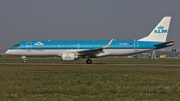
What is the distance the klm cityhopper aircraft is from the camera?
4053 cm

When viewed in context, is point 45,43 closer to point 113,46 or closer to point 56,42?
point 56,42

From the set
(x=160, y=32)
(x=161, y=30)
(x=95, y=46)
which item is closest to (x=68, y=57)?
(x=95, y=46)

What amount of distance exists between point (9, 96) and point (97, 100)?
3.03 meters

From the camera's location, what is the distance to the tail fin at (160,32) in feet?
137

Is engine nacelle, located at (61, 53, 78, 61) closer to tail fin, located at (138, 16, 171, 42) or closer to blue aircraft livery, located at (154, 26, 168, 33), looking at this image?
tail fin, located at (138, 16, 171, 42)

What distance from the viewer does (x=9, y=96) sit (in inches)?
418

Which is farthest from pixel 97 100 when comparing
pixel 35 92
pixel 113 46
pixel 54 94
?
pixel 113 46

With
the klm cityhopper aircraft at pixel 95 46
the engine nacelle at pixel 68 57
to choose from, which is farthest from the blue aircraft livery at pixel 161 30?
the engine nacelle at pixel 68 57

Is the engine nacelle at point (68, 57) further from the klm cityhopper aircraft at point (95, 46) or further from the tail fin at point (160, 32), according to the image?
the tail fin at point (160, 32)

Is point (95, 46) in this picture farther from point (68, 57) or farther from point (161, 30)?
point (161, 30)

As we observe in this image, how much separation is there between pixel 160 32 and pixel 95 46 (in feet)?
29.4

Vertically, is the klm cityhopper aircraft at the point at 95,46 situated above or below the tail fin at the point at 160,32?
below

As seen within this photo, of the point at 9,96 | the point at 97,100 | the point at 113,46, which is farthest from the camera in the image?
the point at 113,46

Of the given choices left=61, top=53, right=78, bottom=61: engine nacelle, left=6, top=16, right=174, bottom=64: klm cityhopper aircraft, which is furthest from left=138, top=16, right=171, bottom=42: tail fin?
left=61, top=53, right=78, bottom=61: engine nacelle
